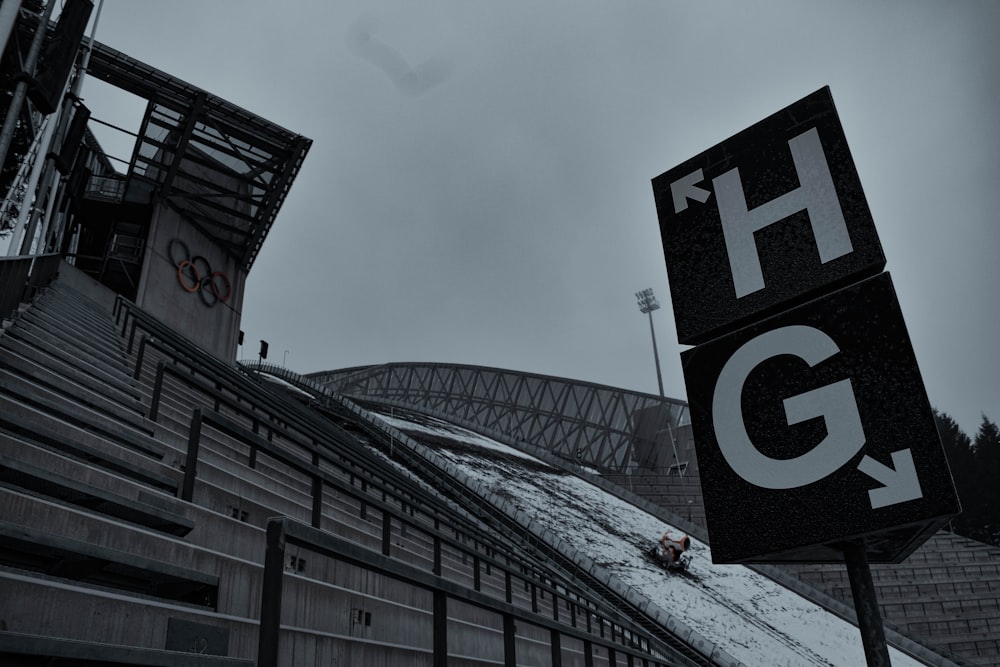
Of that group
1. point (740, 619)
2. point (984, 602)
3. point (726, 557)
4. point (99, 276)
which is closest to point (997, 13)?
point (726, 557)

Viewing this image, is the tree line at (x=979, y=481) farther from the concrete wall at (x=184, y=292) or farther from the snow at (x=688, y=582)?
the concrete wall at (x=184, y=292)

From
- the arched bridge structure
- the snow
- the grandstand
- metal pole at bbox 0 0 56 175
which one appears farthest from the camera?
the arched bridge structure

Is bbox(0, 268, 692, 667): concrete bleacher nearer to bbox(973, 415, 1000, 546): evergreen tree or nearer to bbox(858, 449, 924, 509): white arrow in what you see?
bbox(858, 449, 924, 509): white arrow

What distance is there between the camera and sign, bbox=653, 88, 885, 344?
295 centimetres

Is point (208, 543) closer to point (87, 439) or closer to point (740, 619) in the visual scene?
point (87, 439)

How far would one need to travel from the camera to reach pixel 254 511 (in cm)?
479

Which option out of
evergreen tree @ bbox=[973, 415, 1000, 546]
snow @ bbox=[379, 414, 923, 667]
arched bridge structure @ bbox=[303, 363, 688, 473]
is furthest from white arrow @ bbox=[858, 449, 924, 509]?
evergreen tree @ bbox=[973, 415, 1000, 546]

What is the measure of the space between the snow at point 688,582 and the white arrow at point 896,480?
35.2 feet

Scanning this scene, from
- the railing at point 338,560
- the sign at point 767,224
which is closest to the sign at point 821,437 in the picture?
the sign at point 767,224

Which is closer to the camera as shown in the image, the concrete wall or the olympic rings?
the concrete wall

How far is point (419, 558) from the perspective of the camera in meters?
7.12

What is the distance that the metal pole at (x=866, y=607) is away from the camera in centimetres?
245

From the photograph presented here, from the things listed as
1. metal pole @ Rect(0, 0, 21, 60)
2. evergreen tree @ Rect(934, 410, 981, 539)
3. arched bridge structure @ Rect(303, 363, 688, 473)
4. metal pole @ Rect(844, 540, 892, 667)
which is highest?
arched bridge structure @ Rect(303, 363, 688, 473)

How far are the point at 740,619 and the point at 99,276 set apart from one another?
17.9m
